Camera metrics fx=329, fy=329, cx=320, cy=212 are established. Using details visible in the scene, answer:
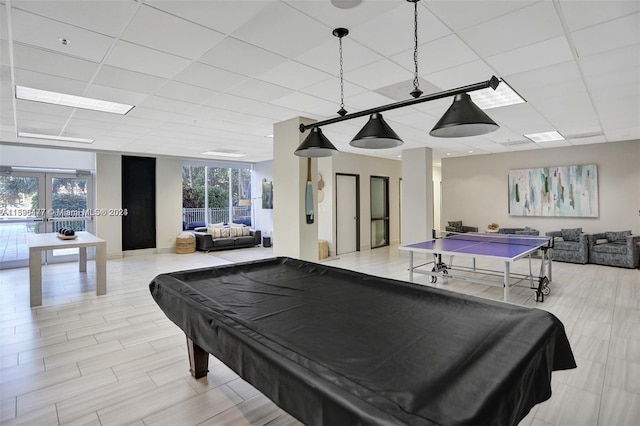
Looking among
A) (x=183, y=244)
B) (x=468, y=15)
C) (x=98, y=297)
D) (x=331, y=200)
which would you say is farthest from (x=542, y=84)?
(x=183, y=244)

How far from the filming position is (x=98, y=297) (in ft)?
15.9

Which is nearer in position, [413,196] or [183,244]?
[413,196]

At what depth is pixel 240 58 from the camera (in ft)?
9.89

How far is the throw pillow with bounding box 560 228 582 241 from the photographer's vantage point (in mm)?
7344

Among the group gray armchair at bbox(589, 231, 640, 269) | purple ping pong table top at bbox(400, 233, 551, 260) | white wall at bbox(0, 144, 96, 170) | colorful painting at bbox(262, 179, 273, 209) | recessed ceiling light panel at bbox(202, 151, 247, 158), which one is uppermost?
recessed ceiling light panel at bbox(202, 151, 247, 158)

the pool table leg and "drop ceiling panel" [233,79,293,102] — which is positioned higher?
"drop ceiling panel" [233,79,293,102]

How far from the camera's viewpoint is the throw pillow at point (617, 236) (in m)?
6.94

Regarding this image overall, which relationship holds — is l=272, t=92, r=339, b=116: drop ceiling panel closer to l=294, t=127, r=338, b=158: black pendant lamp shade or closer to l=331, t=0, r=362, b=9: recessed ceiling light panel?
l=294, t=127, r=338, b=158: black pendant lamp shade

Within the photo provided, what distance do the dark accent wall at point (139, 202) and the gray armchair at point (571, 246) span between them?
10012 mm

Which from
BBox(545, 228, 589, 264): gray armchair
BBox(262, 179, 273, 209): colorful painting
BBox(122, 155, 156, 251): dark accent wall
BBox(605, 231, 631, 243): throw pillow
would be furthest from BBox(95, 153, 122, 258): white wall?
BBox(605, 231, 631, 243): throw pillow

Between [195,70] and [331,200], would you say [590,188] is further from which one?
[195,70]

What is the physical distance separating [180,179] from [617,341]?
943 centimetres

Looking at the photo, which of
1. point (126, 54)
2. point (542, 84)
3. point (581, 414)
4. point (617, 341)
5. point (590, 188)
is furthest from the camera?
point (590, 188)

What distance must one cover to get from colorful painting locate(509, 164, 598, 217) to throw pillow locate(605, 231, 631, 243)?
2.00 ft
